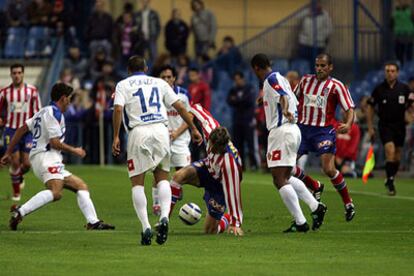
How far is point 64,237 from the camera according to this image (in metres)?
15.8

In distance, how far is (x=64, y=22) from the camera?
37.2m

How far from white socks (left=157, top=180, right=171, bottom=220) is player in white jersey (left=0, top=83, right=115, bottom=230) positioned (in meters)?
2.12

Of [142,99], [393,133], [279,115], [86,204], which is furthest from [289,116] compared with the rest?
[393,133]

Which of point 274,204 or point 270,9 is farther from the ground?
point 270,9

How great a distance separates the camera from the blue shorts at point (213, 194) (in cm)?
1608

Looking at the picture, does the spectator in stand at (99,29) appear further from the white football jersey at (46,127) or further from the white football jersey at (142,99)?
the white football jersey at (142,99)

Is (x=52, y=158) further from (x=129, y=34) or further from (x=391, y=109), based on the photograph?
(x=129, y=34)

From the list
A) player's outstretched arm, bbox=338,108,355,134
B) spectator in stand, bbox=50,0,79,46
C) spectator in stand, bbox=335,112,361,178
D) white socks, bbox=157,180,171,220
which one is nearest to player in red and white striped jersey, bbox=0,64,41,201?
player's outstretched arm, bbox=338,108,355,134

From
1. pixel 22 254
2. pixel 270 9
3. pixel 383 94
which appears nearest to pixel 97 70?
pixel 270 9

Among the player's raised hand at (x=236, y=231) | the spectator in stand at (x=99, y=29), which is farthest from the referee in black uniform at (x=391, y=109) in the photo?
the spectator in stand at (x=99, y=29)

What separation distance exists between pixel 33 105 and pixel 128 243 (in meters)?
7.78

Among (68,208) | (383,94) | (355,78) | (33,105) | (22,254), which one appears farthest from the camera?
(355,78)

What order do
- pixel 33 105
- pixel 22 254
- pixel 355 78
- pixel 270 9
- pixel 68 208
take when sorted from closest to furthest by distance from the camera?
pixel 22 254, pixel 68 208, pixel 33 105, pixel 355 78, pixel 270 9

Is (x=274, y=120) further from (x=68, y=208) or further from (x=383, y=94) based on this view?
(x=383, y=94)
